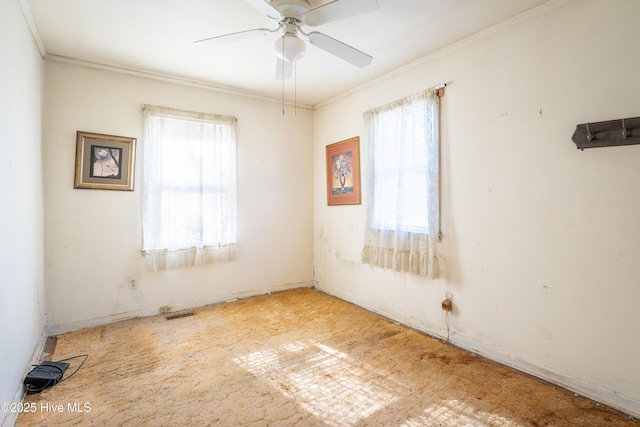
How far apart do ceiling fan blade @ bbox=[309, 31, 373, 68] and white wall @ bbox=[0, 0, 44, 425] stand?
177 cm

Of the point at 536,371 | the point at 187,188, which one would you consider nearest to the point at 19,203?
the point at 187,188

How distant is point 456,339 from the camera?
2711 mm

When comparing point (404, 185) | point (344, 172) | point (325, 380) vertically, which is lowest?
point (325, 380)

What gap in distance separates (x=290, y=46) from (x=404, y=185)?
5.39 ft

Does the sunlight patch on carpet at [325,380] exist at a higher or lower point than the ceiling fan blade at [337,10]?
lower

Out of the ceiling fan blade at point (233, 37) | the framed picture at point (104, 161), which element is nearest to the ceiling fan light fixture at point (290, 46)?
the ceiling fan blade at point (233, 37)

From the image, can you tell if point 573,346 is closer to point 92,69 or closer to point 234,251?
point 234,251

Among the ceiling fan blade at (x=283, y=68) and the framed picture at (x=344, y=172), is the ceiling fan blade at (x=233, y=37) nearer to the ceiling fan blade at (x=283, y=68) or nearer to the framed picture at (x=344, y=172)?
the ceiling fan blade at (x=283, y=68)

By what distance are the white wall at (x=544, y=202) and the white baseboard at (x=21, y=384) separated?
293 cm

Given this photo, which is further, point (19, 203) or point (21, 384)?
point (19, 203)

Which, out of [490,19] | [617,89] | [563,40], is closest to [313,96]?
[490,19]

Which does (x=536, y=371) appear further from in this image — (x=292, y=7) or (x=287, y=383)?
(x=292, y=7)

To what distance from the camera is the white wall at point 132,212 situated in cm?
296

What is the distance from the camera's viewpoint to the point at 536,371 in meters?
2.21
